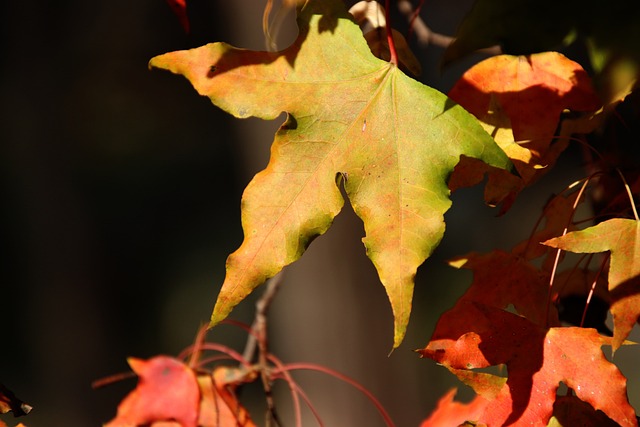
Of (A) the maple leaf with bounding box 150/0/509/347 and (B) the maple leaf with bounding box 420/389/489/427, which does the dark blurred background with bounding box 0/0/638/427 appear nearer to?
(B) the maple leaf with bounding box 420/389/489/427

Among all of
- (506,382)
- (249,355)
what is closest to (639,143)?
(506,382)

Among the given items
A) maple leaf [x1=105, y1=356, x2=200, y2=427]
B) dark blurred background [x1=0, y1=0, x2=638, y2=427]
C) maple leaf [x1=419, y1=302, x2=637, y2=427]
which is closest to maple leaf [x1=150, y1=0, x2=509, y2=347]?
maple leaf [x1=419, y1=302, x2=637, y2=427]

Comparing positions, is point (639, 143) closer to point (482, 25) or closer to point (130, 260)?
point (482, 25)

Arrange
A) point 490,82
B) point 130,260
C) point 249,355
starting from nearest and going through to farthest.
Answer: point 490,82 < point 249,355 < point 130,260

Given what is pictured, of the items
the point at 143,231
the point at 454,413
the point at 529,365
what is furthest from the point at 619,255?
the point at 143,231

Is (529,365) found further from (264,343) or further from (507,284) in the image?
(264,343)

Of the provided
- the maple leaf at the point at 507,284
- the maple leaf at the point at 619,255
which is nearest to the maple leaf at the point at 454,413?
the maple leaf at the point at 507,284

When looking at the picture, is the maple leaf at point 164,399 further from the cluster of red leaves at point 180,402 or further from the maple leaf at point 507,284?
the maple leaf at point 507,284

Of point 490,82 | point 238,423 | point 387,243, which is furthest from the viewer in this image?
point 238,423
